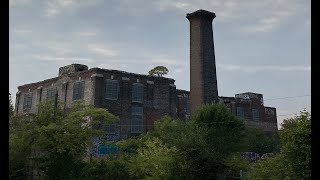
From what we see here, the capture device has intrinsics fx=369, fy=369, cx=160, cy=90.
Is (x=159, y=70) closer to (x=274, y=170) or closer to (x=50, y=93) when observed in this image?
(x=50, y=93)

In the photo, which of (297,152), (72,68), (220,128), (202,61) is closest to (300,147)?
(297,152)

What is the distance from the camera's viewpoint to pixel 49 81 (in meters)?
44.3

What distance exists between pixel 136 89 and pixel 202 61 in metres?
8.01

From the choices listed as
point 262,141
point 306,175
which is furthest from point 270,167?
point 262,141

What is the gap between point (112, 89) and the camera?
127ft

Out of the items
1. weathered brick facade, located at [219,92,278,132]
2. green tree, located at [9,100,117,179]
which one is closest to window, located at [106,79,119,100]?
green tree, located at [9,100,117,179]

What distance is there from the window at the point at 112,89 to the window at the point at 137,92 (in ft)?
7.10

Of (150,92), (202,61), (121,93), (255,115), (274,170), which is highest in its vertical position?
(202,61)

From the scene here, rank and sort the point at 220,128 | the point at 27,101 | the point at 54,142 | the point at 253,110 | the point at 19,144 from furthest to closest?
the point at 253,110 < the point at 27,101 < the point at 220,128 < the point at 19,144 < the point at 54,142

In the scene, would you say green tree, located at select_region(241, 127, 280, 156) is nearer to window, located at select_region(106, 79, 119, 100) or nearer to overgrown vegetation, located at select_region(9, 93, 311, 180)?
window, located at select_region(106, 79, 119, 100)

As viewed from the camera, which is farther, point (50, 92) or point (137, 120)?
point (50, 92)

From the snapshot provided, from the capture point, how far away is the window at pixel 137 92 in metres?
40.3

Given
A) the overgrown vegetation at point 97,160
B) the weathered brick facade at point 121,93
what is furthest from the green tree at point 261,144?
the overgrown vegetation at point 97,160
